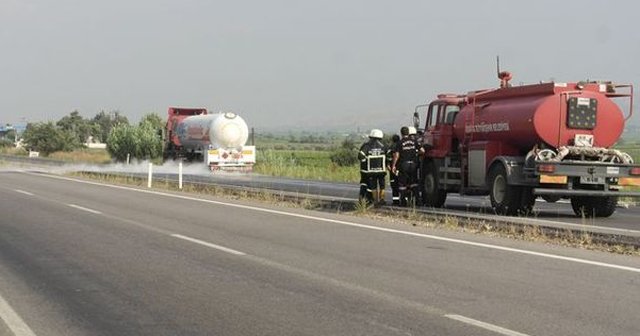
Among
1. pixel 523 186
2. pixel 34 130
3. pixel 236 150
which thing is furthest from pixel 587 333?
pixel 34 130

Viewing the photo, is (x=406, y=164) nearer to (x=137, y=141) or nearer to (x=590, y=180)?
(x=590, y=180)

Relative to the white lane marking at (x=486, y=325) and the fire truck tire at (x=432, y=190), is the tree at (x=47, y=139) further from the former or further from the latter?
the white lane marking at (x=486, y=325)

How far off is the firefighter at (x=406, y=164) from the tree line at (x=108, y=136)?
1220 inches

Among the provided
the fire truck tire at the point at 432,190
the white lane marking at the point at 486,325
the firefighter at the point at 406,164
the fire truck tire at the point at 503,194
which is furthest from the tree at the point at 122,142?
the white lane marking at the point at 486,325

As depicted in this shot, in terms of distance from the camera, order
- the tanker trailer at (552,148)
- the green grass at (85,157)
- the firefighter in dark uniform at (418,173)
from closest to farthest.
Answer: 1. the tanker trailer at (552,148)
2. the firefighter in dark uniform at (418,173)
3. the green grass at (85,157)

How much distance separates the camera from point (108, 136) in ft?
197

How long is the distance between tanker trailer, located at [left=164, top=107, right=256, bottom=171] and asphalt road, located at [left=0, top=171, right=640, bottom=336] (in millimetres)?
24415

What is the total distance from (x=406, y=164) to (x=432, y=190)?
4.43 ft

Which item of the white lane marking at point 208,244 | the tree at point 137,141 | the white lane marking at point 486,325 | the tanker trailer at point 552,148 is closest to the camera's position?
the white lane marking at point 486,325

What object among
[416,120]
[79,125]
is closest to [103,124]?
[79,125]

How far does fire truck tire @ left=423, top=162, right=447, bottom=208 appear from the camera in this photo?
1847 centimetres

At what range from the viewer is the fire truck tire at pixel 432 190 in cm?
1847

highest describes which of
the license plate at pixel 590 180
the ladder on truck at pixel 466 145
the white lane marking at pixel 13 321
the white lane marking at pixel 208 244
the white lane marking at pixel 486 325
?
the ladder on truck at pixel 466 145

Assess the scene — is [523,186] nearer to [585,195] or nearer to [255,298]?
[585,195]
